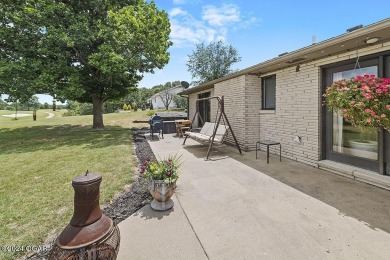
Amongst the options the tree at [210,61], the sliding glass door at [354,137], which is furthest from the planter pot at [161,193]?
the tree at [210,61]

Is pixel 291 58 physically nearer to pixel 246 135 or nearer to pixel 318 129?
pixel 318 129

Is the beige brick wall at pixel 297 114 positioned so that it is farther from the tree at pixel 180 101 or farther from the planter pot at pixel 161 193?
the tree at pixel 180 101

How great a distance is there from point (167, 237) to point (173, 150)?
16.4 feet

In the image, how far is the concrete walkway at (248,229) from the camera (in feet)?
6.83

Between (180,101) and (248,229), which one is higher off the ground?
(180,101)

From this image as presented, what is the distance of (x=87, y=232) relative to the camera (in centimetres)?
166

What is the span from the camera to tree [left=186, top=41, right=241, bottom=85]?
31750mm

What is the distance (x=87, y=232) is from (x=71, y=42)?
36.3 ft

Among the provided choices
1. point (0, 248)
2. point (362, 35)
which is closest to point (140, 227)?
point (0, 248)

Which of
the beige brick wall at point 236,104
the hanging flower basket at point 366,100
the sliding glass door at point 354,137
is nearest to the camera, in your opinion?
the hanging flower basket at point 366,100

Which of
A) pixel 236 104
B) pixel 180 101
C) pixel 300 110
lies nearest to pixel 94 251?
pixel 300 110

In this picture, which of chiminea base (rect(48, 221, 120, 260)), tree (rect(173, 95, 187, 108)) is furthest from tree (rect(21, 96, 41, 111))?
tree (rect(173, 95, 187, 108))

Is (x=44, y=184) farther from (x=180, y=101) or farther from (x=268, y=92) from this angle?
(x=180, y=101)

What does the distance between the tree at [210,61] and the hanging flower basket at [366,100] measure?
96.1 ft
